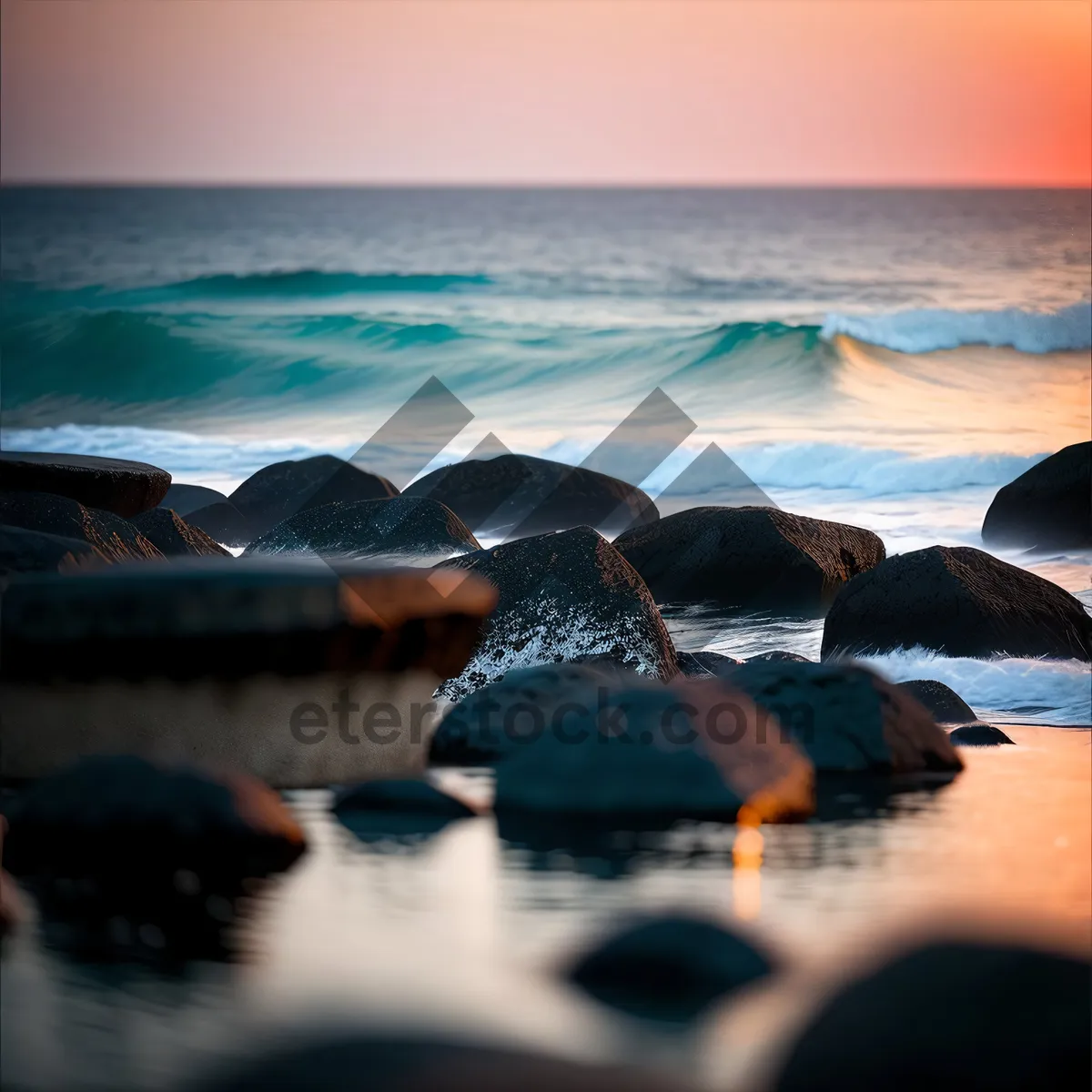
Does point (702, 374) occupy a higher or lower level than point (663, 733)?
higher

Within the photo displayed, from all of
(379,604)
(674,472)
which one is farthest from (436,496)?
(379,604)

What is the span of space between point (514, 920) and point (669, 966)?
372mm

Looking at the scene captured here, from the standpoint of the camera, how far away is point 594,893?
2.73 metres

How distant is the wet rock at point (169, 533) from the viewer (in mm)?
6684

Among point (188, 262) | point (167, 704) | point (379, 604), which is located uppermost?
point (188, 262)

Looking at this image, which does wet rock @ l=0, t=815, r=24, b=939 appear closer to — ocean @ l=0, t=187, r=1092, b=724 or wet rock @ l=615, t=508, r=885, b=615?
ocean @ l=0, t=187, r=1092, b=724

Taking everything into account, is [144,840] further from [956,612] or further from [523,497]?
[523,497]

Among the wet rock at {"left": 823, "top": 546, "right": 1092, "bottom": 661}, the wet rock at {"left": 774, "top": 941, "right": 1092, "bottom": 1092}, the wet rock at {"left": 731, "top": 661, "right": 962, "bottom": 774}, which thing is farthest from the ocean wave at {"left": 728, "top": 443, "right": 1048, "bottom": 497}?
the wet rock at {"left": 774, "top": 941, "right": 1092, "bottom": 1092}

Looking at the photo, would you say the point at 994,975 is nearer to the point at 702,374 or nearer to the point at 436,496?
the point at 436,496

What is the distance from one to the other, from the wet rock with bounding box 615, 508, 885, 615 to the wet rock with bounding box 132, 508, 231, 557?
216 centimetres

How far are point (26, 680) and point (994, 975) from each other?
7.79ft

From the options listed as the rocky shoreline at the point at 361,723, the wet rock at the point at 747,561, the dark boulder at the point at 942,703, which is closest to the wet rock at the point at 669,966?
the rocky shoreline at the point at 361,723

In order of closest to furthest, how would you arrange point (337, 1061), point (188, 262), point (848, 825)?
Result: point (337, 1061)
point (848, 825)
point (188, 262)

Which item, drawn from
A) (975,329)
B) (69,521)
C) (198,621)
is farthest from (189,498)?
(975,329)
